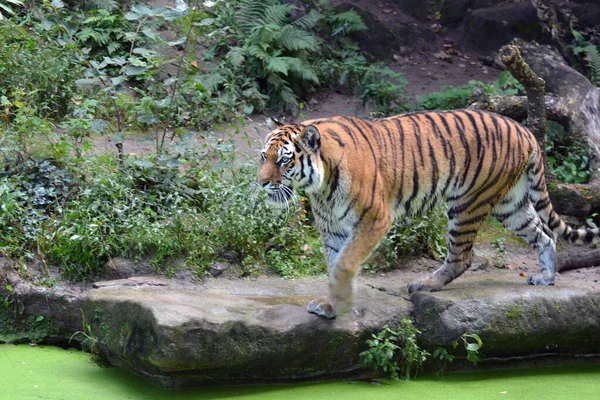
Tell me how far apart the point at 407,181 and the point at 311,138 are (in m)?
0.97

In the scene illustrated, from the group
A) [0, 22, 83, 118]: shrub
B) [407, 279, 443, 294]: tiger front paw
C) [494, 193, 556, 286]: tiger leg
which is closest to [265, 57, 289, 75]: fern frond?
[0, 22, 83, 118]: shrub

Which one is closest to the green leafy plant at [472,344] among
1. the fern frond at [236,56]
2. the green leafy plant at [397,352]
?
the green leafy plant at [397,352]

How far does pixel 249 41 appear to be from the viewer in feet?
35.8

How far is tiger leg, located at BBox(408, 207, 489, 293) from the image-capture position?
6.18 meters

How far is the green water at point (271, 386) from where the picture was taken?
512cm

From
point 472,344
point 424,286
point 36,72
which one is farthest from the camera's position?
point 36,72

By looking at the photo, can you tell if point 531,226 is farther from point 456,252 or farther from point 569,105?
point 569,105

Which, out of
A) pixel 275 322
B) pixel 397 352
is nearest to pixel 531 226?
pixel 397 352

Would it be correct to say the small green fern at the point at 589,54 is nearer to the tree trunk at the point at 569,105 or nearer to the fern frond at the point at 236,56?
the tree trunk at the point at 569,105

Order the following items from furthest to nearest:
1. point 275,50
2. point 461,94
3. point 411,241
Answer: point 275,50, point 461,94, point 411,241

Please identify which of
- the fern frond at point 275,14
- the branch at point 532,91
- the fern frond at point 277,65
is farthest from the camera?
the fern frond at point 275,14

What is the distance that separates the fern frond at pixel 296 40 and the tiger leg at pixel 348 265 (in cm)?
589

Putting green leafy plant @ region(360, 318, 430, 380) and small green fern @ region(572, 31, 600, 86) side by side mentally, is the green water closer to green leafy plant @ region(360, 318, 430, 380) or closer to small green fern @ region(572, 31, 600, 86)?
green leafy plant @ region(360, 318, 430, 380)

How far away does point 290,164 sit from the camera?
5438mm
